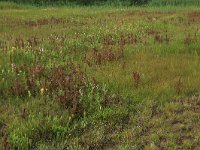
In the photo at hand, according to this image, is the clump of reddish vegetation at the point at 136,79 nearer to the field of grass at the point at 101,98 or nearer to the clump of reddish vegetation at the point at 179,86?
the field of grass at the point at 101,98

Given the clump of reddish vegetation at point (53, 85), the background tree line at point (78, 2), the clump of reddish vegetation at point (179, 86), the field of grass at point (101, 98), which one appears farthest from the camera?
the background tree line at point (78, 2)

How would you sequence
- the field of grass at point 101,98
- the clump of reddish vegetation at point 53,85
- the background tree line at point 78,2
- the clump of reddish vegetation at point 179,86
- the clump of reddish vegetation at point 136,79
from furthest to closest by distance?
the background tree line at point 78,2 → the clump of reddish vegetation at point 136,79 → the clump of reddish vegetation at point 179,86 → the clump of reddish vegetation at point 53,85 → the field of grass at point 101,98

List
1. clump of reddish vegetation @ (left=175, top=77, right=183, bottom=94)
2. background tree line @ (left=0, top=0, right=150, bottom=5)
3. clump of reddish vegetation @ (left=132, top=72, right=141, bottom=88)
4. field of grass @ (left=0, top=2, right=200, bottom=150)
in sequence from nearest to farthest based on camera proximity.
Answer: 1. field of grass @ (left=0, top=2, right=200, bottom=150)
2. clump of reddish vegetation @ (left=175, top=77, right=183, bottom=94)
3. clump of reddish vegetation @ (left=132, top=72, right=141, bottom=88)
4. background tree line @ (left=0, top=0, right=150, bottom=5)

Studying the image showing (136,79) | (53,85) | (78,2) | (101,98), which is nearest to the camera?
(101,98)

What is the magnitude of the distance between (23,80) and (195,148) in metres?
4.15

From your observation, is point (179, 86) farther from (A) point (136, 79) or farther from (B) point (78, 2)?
(B) point (78, 2)

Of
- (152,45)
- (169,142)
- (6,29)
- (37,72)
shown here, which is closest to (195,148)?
(169,142)

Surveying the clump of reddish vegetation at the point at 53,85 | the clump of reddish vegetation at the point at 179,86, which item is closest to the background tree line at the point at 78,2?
the clump of reddish vegetation at the point at 53,85

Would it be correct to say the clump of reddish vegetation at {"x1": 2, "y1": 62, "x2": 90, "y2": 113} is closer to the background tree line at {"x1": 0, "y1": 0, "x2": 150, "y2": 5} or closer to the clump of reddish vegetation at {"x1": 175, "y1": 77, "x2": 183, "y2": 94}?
the clump of reddish vegetation at {"x1": 175, "y1": 77, "x2": 183, "y2": 94}

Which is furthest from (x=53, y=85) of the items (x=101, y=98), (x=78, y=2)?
(x=78, y=2)

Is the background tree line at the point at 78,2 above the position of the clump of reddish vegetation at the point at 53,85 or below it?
above

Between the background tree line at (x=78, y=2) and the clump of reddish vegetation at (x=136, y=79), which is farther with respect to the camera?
the background tree line at (x=78, y=2)

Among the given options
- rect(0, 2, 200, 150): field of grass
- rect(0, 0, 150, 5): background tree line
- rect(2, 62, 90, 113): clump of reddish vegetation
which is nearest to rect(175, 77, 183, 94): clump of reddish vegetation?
rect(0, 2, 200, 150): field of grass

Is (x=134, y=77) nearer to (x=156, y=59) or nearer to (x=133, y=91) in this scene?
(x=133, y=91)
